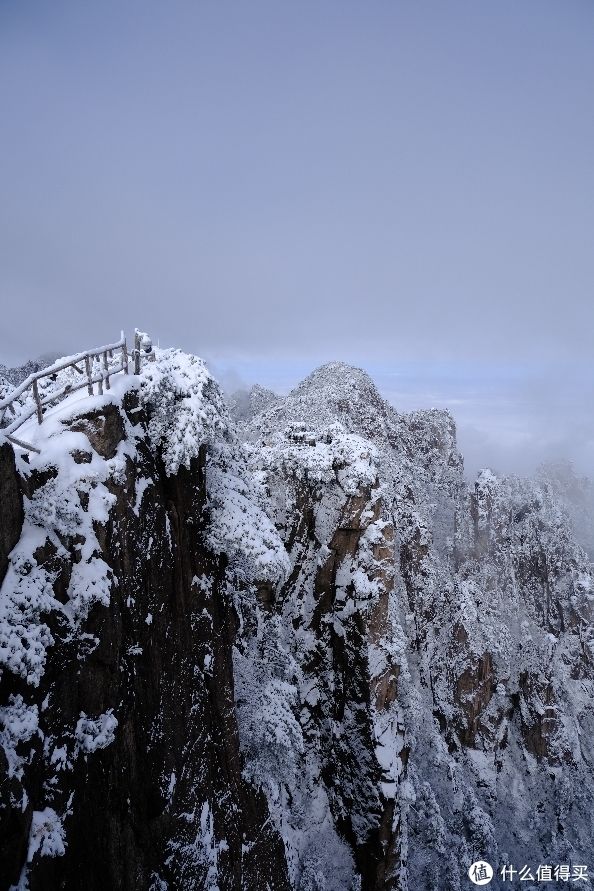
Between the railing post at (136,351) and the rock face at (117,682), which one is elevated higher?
the railing post at (136,351)

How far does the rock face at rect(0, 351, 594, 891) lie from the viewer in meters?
7.91

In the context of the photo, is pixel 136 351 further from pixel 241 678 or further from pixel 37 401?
pixel 241 678

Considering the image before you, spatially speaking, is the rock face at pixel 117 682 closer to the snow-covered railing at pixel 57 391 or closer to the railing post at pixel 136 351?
the snow-covered railing at pixel 57 391

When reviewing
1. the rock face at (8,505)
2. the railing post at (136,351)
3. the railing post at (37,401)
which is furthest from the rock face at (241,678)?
the railing post at (136,351)

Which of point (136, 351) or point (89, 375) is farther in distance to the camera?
point (136, 351)

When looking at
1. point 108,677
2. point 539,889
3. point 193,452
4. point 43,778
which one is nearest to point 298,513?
point 193,452

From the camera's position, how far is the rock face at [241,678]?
791 centimetres

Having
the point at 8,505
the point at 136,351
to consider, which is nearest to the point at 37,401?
the point at 8,505

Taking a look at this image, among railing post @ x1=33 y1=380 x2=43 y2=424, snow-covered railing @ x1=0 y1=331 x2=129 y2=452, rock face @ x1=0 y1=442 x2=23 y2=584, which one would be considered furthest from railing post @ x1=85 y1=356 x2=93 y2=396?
rock face @ x1=0 y1=442 x2=23 y2=584

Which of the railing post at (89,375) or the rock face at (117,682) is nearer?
the rock face at (117,682)

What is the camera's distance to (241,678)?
16.6 metres

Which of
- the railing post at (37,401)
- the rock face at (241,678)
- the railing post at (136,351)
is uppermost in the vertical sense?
the railing post at (136,351)

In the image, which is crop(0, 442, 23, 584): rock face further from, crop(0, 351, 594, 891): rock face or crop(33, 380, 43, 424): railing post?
crop(33, 380, 43, 424): railing post

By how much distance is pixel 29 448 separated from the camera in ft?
28.2
